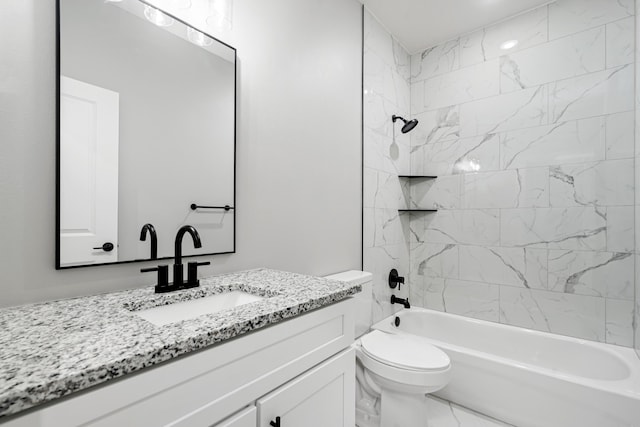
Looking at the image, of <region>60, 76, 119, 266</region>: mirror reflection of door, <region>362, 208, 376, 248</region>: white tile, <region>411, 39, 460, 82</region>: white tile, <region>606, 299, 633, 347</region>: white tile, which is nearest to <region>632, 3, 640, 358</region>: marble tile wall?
<region>606, 299, 633, 347</region>: white tile

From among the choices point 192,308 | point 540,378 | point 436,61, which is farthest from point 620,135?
point 192,308

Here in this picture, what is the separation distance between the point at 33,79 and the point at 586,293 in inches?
121

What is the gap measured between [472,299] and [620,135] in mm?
1519

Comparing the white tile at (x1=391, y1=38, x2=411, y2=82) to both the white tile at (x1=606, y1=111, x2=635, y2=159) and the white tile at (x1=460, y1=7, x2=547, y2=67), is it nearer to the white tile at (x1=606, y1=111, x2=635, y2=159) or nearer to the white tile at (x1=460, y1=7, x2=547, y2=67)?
the white tile at (x1=460, y1=7, x2=547, y2=67)

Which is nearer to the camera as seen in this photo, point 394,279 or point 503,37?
point 503,37

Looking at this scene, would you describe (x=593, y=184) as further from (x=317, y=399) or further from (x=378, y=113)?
(x=317, y=399)

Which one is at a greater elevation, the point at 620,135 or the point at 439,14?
the point at 439,14

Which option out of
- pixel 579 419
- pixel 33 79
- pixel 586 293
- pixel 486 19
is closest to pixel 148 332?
pixel 33 79

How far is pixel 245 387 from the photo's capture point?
2.44ft

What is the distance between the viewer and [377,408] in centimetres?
179

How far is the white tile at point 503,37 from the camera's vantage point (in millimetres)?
2252

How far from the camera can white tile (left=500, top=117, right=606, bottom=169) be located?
203cm

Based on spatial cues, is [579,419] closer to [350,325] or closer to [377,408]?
[377,408]

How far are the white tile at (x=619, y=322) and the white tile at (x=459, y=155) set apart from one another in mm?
1194
